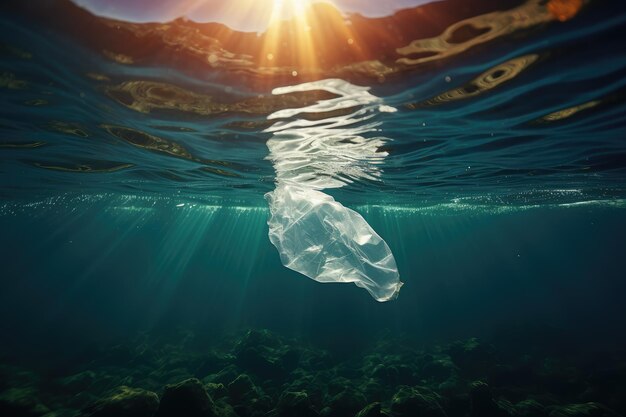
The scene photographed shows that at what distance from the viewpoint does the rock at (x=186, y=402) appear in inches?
318

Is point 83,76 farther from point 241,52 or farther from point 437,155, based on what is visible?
point 437,155

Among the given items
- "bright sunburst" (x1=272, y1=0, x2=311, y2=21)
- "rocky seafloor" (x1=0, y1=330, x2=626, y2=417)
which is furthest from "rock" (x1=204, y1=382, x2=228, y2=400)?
"bright sunburst" (x1=272, y1=0, x2=311, y2=21)

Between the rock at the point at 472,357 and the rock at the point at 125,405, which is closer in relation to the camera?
the rock at the point at 125,405

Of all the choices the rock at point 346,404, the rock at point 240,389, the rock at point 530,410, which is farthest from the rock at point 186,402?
the rock at point 530,410

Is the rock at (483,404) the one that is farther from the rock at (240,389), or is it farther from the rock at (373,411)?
the rock at (240,389)

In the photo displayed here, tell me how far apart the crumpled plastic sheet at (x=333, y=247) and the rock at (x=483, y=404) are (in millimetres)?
6871

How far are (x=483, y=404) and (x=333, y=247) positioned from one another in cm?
825

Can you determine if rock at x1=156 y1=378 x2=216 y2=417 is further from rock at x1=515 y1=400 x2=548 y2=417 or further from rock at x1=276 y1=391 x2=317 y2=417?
rock at x1=515 y1=400 x2=548 y2=417

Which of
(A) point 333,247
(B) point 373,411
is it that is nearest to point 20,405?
(B) point 373,411

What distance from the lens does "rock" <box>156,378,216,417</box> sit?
807cm

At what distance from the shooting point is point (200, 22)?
16.2 ft

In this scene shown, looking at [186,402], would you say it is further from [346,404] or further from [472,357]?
[472,357]

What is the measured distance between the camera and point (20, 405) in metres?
10.2

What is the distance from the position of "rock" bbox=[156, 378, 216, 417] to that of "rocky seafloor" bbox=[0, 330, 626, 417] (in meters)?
0.02
